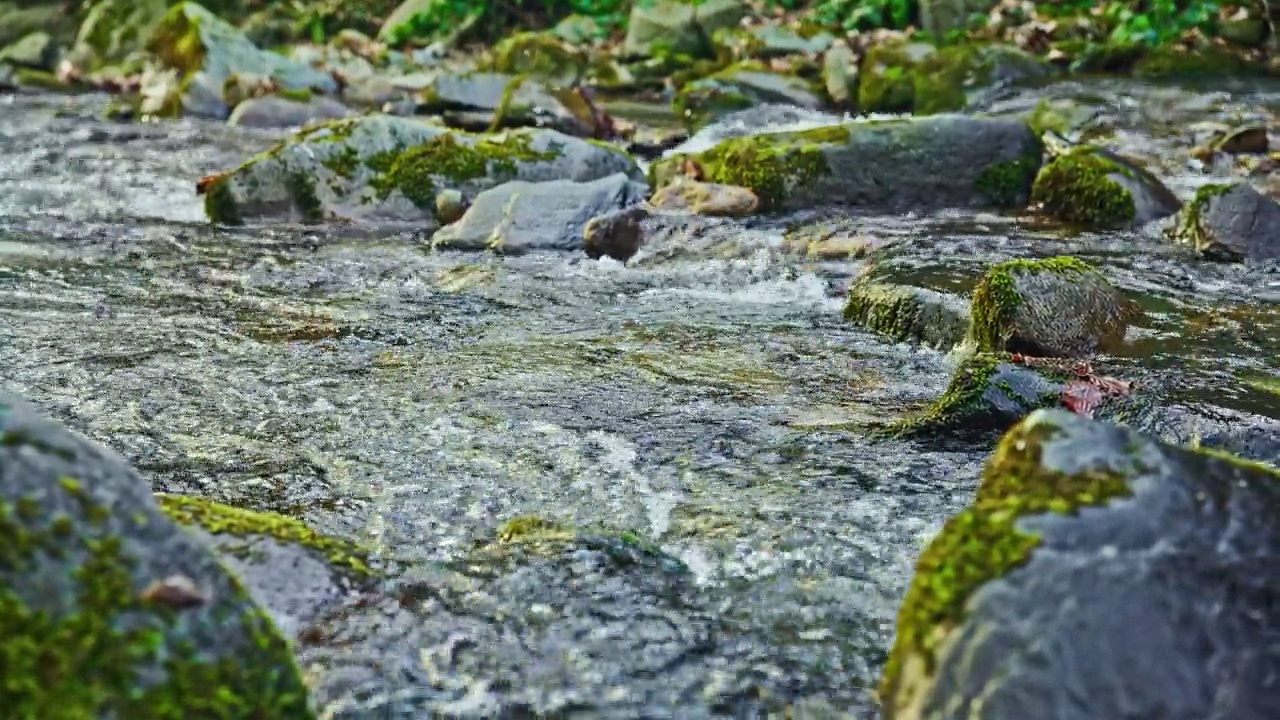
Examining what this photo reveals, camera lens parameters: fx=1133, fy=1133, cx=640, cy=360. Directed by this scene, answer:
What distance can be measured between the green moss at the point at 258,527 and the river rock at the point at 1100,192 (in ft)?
19.6

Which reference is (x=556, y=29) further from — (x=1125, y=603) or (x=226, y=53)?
(x=1125, y=603)

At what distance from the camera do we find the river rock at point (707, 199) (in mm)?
7719

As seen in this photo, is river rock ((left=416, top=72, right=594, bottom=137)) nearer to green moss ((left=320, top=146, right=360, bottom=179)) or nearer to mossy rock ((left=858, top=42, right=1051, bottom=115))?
green moss ((left=320, top=146, right=360, bottom=179))

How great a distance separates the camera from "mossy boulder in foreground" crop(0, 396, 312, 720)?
66.1 inches

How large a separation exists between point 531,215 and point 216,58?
10.0 m

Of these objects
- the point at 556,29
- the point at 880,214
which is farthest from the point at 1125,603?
the point at 556,29

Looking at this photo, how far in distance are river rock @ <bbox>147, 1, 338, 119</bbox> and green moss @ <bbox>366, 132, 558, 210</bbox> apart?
7.14 meters

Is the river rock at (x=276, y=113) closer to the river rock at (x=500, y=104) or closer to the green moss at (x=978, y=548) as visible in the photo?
the river rock at (x=500, y=104)

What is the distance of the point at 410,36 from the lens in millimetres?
22516

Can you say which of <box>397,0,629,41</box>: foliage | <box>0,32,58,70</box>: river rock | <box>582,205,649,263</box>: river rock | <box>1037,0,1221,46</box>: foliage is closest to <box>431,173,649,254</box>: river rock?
<box>582,205,649,263</box>: river rock

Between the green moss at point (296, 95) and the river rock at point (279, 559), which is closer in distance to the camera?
the river rock at point (279, 559)

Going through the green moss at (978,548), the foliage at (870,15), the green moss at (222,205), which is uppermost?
the foliage at (870,15)

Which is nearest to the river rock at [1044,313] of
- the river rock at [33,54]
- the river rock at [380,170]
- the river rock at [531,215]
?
the river rock at [531,215]

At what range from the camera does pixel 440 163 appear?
8219 millimetres
